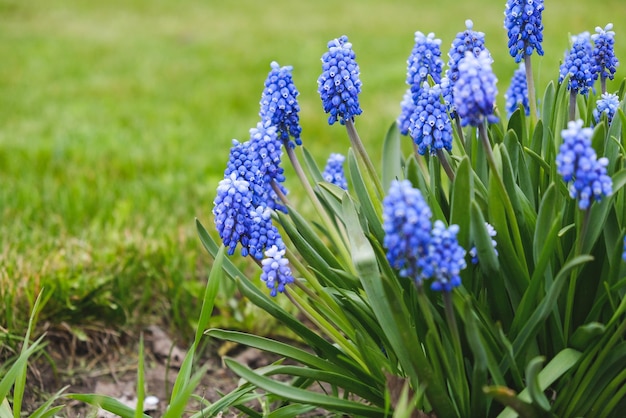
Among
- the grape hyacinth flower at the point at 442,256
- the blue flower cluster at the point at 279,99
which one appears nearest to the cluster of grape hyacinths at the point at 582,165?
the grape hyacinth flower at the point at 442,256

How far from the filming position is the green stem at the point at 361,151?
7.93ft

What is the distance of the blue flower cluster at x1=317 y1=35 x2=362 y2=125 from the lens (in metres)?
2.30

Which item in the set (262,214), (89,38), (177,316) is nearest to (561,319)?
(262,214)

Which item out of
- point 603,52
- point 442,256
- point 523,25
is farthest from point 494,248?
point 603,52

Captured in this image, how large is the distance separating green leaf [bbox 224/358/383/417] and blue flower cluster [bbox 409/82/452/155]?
77 centimetres

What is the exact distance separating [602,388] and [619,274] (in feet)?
1.06

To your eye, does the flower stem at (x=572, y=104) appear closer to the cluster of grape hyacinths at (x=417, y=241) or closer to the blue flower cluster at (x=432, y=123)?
the blue flower cluster at (x=432, y=123)

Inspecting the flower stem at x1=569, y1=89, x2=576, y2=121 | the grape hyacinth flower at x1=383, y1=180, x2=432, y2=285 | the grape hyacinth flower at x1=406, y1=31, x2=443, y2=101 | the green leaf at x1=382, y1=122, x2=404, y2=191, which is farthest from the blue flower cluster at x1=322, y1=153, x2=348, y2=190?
the grape hyacinth flower at x1=383, y1=180, x2=432, y2=285

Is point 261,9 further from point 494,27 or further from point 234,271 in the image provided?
point 234,271

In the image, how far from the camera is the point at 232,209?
2.18 metres

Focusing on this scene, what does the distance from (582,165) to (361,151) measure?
0.85 metres

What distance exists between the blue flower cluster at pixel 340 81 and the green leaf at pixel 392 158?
11.4 inches

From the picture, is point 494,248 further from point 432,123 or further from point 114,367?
point 114,367

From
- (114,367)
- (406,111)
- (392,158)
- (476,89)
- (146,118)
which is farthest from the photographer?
(146,118)
